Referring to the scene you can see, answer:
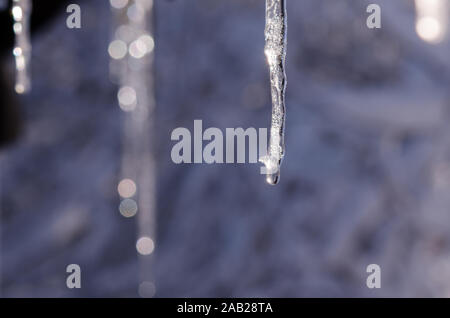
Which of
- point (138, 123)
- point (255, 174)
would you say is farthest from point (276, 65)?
point (138, 123)

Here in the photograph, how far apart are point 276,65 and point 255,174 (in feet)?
5.19

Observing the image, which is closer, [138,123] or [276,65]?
[276,65]

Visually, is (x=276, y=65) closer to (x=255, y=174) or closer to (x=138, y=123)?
(x=255, y=174)

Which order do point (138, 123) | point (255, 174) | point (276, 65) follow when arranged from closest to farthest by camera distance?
1. point (276, 65)
2. point (255, 174)
3. point (138, 123)

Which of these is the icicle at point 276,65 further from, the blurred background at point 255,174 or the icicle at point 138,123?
the icicle at point 138,123

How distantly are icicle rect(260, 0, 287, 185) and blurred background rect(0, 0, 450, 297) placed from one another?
1319 mm

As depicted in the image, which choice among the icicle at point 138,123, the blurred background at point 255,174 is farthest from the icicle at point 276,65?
the icicle at point 138,123

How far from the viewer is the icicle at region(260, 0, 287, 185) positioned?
915 millimetres

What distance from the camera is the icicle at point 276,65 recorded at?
3.00 ft

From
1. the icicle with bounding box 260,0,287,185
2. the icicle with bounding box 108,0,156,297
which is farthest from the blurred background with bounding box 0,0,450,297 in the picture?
the icicle with bounding box 260,0,287,185

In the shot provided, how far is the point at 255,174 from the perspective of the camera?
2.50m

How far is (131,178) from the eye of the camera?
2.70 meters

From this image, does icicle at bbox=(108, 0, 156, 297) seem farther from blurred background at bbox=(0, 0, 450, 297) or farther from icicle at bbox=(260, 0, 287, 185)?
icicle at bbox=(260, 0, 287, 185)
